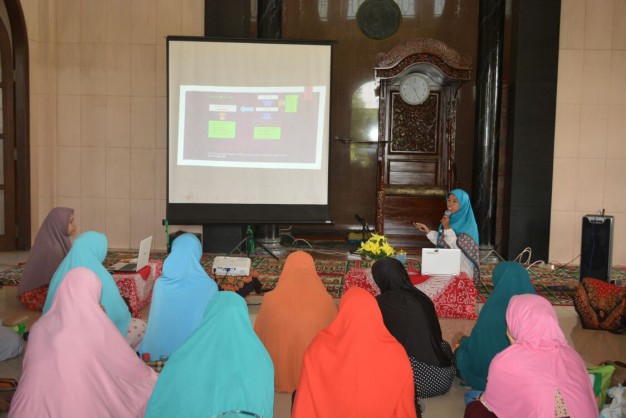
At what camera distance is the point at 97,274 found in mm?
3621

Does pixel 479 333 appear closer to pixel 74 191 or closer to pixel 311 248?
pixel 311 248

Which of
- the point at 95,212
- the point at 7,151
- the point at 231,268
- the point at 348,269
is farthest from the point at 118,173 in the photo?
the point at 231,268

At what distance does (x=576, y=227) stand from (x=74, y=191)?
226 inches

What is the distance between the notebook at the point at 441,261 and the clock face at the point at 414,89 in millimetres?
4115

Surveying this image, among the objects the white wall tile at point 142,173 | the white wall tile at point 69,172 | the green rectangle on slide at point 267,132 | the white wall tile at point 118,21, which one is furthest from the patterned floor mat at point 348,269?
the white wall tile at point 118,21

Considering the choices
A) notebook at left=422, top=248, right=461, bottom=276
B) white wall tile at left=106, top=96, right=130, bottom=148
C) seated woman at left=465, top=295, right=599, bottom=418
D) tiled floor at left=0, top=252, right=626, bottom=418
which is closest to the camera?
seated woman at left=465, top=295, right=599, bottom=418

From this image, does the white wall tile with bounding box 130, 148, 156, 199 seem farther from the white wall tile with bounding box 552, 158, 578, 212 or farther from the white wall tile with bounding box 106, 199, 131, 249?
the white wall tile with bounding box 552, 158, 578, 212

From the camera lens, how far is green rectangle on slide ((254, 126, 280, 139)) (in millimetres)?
6582

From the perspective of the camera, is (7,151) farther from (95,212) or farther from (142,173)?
(142,173)

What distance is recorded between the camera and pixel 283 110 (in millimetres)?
6602

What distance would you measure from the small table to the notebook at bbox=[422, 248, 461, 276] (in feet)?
6.62

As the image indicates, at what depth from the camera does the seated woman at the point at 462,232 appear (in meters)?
5.36

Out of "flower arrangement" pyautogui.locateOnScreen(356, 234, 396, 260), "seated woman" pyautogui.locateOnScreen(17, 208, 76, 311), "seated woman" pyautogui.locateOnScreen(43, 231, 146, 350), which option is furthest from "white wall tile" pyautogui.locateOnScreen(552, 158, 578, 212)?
"seated woman" pyautogui.locateOnScreen(17, 208, 76, 311)

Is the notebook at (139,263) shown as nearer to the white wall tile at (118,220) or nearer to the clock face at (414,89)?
the white wall tile at (118,220)
